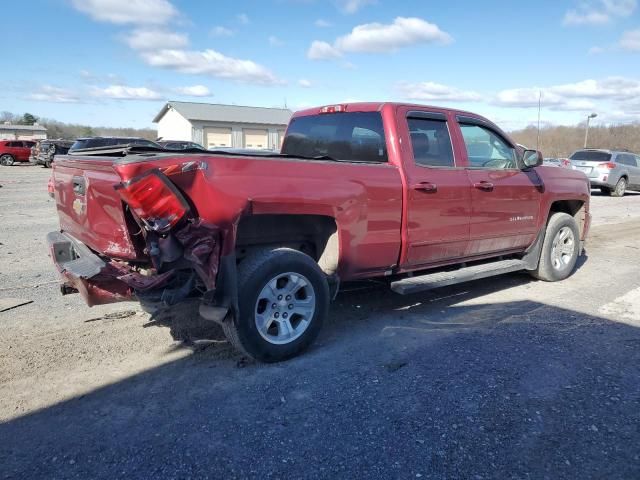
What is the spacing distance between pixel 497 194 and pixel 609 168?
54.2 feet

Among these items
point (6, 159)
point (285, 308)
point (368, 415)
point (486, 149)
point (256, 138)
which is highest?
point (256, 138)

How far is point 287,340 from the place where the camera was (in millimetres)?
3973

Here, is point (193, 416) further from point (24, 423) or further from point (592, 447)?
point (592, 447)

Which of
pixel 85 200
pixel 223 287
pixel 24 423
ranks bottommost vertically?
pixel 24 423

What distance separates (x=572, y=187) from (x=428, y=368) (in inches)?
160

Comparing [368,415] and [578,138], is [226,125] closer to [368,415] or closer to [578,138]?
[368,415]

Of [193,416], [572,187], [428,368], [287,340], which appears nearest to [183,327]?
[287,340]

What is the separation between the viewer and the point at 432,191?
15.6 feet

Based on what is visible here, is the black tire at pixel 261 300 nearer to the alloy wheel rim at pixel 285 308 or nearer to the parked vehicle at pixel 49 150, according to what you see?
the alloy wheel rim at pixel 285 308

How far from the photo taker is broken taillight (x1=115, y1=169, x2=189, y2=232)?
3.18 m

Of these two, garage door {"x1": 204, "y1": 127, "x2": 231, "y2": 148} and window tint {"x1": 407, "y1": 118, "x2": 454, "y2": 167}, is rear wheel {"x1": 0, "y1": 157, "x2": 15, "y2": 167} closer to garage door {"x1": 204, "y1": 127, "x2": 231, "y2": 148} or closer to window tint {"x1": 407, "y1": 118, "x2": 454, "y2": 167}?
garage door {"x1": 204, "y1": 127, "x2": 231, "y2": 148}

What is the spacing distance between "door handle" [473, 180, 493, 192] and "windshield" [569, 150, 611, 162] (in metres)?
16.8

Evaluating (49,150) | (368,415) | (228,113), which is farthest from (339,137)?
(228,113)

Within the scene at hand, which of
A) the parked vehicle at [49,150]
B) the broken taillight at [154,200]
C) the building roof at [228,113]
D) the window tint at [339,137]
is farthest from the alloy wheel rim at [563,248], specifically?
the building roof at [228,113]
